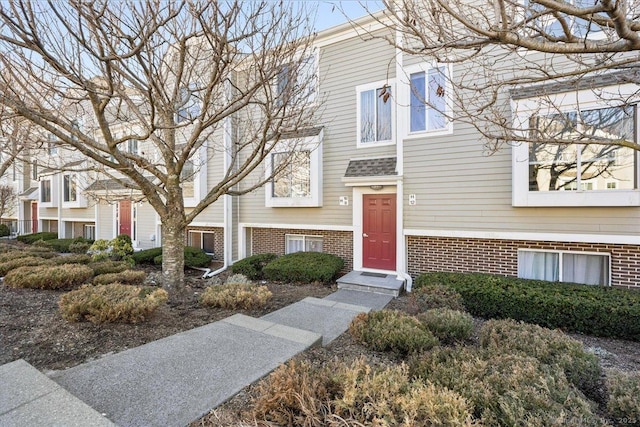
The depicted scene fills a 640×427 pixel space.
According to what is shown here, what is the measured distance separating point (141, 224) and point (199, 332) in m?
12.0

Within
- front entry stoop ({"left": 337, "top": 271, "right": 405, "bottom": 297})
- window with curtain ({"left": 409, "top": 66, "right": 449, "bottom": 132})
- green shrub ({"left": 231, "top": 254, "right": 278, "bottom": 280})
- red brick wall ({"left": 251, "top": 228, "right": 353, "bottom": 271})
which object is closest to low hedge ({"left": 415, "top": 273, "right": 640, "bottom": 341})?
front entry stoop ({"left": 337, "top": 271, "right": 405, "bottom": 297})

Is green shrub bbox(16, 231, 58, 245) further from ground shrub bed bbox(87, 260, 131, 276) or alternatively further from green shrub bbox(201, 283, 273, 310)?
green shrub bbox(201, 283, 273, 310)

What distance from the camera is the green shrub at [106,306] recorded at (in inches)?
168

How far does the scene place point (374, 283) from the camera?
799cm

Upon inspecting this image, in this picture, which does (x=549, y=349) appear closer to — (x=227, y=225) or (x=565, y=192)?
(x=565, y=192)

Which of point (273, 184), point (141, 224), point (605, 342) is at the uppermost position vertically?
point (273, 184)

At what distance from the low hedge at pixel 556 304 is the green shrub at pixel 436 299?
1.83 feet

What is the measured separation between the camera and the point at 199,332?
4059 millimetres

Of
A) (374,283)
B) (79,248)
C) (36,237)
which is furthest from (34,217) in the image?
(374,283)

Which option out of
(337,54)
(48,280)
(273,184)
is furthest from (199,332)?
(337,54)

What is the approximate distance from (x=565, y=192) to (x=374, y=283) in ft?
14.8

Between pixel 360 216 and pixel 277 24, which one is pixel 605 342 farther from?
pixel 277 24

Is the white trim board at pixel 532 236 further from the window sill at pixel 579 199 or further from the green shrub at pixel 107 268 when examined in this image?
the green shrub at pixel 107 268

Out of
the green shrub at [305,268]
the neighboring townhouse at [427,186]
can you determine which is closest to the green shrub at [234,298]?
the green shrub at [305,268]
